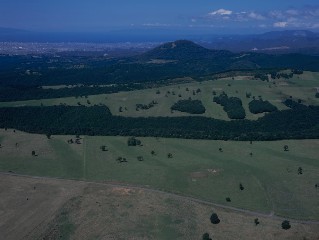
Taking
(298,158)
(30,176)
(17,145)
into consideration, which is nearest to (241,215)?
(298,158)

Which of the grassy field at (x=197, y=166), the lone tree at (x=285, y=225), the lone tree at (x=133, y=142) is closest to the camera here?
the lone tree at (x=285, y=225)

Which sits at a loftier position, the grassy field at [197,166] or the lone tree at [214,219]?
the lone tree at [214,219]

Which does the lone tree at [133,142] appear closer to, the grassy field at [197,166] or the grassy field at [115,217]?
the grassy field at [197,166]

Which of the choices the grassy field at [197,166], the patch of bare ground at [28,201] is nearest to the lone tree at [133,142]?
the grassy field at [197,166]

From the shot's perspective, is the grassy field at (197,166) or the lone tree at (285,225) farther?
the grassy field at (197,166)

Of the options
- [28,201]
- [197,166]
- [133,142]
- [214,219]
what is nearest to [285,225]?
[214,219]

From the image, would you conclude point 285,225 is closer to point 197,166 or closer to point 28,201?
point 197,166

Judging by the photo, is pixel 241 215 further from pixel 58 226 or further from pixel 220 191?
pixel 58 226
